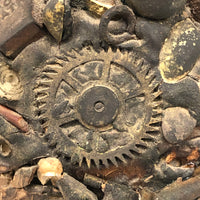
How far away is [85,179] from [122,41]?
89 centimetres

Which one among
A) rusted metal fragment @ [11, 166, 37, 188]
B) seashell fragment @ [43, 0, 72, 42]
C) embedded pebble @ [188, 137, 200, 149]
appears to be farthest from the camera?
embedded pebble @ [188, 137, 200, 149]

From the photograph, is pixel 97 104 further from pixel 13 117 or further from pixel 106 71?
pixel 13 117

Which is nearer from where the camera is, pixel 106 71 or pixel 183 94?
pixel 106 71

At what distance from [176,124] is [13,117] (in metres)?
1.02

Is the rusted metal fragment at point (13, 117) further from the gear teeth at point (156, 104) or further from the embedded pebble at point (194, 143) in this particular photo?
the embedded pebble at point (194, 143)

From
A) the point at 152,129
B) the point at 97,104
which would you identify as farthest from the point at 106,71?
the point at 152,129

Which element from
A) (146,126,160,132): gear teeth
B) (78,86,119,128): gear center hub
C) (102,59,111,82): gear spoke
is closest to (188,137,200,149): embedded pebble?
(146,126,160,132): gear teeth

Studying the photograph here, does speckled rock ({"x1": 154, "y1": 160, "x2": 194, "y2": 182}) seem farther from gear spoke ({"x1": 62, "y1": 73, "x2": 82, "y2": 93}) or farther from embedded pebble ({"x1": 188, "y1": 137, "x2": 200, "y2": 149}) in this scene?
gear spoke ({"x1": 62, "y1": 73, "x2": 82, "y2": 93})

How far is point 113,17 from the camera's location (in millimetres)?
1790

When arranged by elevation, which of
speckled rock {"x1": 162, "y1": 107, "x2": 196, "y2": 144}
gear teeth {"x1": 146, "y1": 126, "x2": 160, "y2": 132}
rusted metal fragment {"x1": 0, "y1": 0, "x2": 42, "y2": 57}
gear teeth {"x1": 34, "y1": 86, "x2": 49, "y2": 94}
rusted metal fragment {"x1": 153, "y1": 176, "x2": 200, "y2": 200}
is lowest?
rusted metal fragment {"x1": 153, "y1": 176, "x2": 200, "y2": 200}

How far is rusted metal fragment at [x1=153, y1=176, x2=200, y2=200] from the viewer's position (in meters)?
1.76

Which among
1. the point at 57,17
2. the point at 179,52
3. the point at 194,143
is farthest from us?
the point at 194,143

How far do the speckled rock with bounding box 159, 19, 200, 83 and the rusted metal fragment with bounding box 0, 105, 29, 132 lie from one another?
94 cm

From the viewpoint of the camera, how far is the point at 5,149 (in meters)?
1.92
